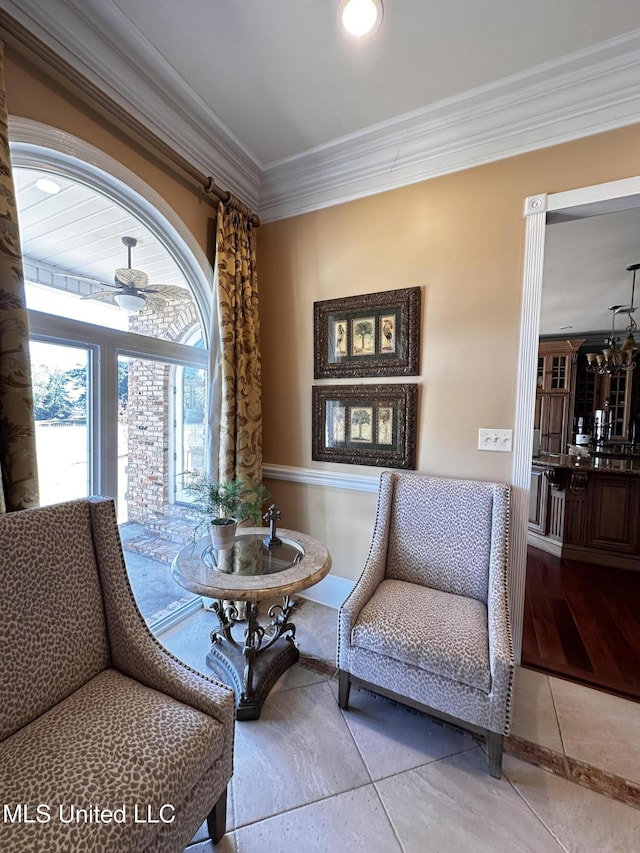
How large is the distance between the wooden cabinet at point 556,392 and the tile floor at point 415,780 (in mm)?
5463

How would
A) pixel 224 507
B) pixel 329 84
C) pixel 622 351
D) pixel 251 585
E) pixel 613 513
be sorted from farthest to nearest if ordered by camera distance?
pixel 622 351 → pixel 613 513 → pixel 224 507 → pixel 329 84 → pixel 251 585

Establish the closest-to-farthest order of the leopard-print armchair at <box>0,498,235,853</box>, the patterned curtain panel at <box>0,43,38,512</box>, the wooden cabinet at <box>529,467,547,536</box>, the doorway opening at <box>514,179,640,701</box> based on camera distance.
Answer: the leopard-print armchair at <box>0,498,235,853</box>, the patterned curtain panel at <box>0,43,38,512</box>, the doorway opening at <box>514,179,640,701</box>, the wooden cabinet at <box>529,467,547,536</box>

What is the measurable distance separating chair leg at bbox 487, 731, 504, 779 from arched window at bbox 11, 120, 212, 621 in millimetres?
1877

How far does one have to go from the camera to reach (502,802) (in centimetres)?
126

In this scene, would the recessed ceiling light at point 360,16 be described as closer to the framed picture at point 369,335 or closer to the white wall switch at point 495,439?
the framed picture at point 369,335

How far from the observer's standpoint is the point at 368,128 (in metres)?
2.05

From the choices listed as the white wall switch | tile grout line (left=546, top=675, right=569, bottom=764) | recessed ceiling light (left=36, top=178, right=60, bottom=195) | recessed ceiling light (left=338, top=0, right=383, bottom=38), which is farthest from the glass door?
tile grout line (left=546, top=675, right=569, bottom=764)

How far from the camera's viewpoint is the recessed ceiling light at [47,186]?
1.54m

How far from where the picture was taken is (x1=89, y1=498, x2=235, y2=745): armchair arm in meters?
1.08

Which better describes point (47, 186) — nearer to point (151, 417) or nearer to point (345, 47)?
point (151, 417)

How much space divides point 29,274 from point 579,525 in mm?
4490

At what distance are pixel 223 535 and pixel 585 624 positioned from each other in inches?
97.7

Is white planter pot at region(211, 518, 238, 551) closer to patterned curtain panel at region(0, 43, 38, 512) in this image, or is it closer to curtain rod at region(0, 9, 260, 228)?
patterned curtain panel at region(0, 43, 38, 512)

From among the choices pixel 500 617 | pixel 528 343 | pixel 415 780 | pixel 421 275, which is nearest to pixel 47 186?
pixel 421 275
